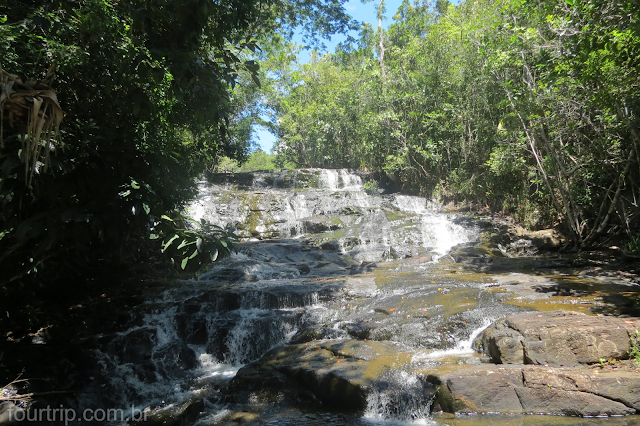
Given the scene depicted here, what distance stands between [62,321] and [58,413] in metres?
2.47

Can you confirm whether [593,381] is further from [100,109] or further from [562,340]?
[100,109]

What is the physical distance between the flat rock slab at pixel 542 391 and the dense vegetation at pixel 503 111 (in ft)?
14.0

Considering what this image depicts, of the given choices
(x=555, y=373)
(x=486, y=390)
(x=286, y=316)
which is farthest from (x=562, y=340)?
(x=286, y=316)

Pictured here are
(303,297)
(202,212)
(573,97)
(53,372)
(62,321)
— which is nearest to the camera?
(53,372)

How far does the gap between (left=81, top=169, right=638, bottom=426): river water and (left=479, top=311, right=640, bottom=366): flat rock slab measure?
45cm

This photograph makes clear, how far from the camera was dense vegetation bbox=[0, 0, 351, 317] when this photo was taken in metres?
3.05

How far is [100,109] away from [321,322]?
532 cm

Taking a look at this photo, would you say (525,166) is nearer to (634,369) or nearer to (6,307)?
(634,369)

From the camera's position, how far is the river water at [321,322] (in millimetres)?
4684

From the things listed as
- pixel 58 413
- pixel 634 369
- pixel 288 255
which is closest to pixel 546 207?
pixel 288 255

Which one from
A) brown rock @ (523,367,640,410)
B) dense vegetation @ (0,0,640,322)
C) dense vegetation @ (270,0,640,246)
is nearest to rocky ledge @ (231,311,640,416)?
brown rock @ (523,367,640,410)

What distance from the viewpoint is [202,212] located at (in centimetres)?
1716

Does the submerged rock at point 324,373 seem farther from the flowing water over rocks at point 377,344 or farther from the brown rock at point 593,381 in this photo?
the brown rock at point 593,381

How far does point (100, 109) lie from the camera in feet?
17.2
